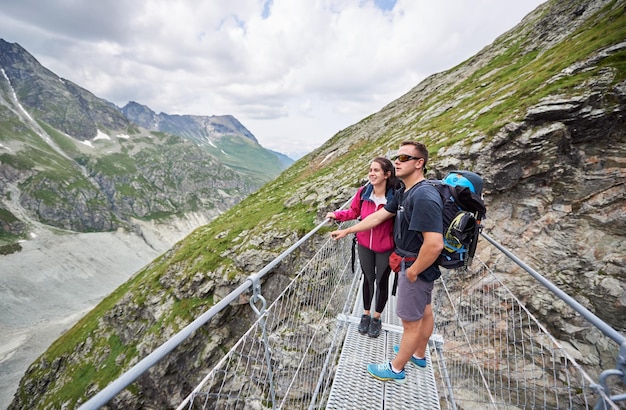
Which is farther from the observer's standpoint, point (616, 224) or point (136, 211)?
point (136, 211)

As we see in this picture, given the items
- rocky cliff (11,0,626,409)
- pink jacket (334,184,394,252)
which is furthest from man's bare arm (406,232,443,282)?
rocky cliff (11,0,626,409)

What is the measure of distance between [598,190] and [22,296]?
147 metres

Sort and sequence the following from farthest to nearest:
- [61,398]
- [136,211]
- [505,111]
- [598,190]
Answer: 1. [136,211]
2. [61,398]
3. [505,111]
4. [598,190]

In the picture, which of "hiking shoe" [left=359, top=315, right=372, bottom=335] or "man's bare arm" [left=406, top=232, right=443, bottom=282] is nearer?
"man's bare arm" [left=406, top=232, right=443, bottom=282]

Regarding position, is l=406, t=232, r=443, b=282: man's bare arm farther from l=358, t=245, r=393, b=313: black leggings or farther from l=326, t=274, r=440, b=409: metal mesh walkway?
l=326, t=274, r=440, b=409: metal mesh walkway

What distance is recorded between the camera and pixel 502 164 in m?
12.8

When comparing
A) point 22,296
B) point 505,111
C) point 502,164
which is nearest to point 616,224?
point 502,164

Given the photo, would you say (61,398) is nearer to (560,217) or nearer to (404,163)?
(404,163)

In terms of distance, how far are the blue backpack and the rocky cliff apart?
9.00 m

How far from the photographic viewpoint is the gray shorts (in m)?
3.67

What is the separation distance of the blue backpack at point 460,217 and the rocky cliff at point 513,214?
9.00 meters

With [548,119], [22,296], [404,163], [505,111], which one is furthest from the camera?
[22,296]

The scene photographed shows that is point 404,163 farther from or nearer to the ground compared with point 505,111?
farther from the ground

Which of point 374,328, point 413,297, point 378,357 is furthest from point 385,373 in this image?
point 413,297
